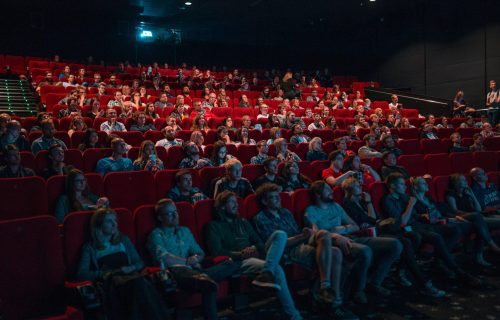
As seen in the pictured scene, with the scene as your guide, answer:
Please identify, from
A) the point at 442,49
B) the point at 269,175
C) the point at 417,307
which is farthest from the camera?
Result: the point at 442,49

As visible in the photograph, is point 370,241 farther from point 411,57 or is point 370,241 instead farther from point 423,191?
point 411,57

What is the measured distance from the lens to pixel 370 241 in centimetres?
233

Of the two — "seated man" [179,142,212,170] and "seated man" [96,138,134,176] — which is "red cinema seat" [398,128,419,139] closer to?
"seated man" [179,142,212,170]

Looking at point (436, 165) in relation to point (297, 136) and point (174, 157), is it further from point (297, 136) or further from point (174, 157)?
point (174, 157)

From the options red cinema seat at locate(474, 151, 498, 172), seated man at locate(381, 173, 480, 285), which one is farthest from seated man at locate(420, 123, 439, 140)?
seated man at locate(381, 173, 480, 285)

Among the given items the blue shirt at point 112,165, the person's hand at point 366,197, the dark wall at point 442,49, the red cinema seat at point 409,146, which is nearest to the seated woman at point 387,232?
the person's hand at point 366,197

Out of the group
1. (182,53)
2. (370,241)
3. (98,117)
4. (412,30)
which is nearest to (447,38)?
(412,30)

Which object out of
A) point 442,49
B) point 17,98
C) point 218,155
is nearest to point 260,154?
point 218,155

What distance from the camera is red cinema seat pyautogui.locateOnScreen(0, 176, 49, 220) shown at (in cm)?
217

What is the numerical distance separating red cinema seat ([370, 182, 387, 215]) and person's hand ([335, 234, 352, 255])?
612 mm

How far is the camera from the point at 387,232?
2488 mm

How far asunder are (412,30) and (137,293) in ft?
28.1

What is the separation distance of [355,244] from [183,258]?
867 millimetres

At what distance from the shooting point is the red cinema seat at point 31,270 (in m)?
1.55
